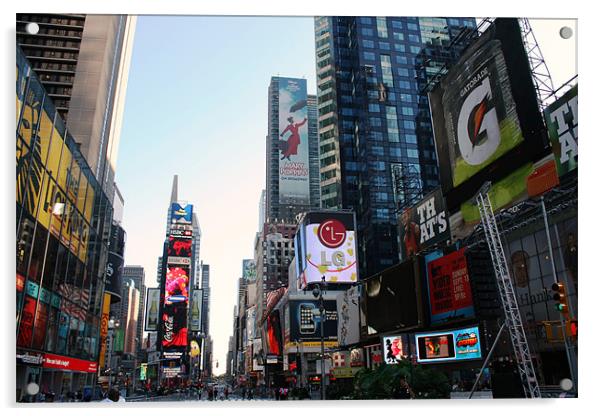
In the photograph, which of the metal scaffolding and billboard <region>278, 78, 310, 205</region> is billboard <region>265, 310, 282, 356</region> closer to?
billboard <region>278, 78, 310, 205</region>

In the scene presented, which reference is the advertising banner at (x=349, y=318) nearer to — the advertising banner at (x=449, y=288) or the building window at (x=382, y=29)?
the advertising banner at (x=449, y=288)

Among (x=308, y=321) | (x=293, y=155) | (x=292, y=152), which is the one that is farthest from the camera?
(x=292, y=152)

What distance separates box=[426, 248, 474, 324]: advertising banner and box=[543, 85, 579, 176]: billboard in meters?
10.7

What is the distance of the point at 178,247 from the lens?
102 meters

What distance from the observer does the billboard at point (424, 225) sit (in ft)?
118

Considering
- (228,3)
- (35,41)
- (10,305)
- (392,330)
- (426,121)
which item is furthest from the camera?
(426,121)

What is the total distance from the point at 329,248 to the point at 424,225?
112 ft

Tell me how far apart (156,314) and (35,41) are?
7162 centimetres

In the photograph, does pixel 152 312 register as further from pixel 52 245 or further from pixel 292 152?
pixel 52 245

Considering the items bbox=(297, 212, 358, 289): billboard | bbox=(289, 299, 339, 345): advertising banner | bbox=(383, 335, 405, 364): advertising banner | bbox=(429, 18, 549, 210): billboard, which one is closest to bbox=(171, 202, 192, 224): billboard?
bbox=(289, 299, 339, 345): advertising banner

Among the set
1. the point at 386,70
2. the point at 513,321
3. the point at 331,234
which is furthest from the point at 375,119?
the point at 513,321
